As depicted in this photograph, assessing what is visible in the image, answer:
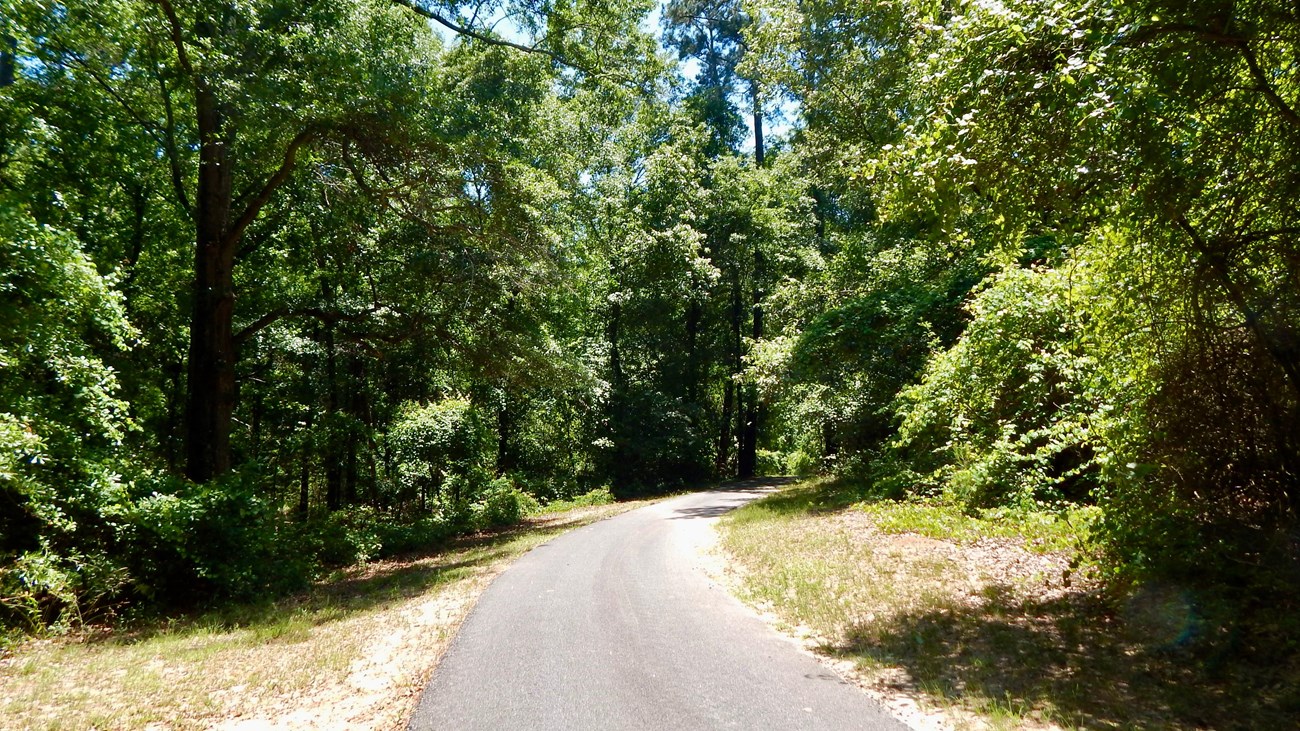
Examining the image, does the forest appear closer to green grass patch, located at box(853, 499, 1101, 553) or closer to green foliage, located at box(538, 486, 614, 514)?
green grass patch, located at box(853, 499, 1101, 553)

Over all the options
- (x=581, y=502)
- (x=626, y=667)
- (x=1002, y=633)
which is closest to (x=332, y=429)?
(x=581, y=502)

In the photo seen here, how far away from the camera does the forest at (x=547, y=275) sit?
6332 mm

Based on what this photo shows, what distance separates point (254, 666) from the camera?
717 cm

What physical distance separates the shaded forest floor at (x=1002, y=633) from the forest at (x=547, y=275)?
1.70 feet

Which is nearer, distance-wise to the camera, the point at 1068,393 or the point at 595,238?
the point at 1068,393

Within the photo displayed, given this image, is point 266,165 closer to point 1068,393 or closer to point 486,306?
point 486,306

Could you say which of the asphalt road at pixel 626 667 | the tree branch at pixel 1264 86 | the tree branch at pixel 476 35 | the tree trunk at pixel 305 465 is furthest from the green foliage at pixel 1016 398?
the tree trunk at pixel 305 465

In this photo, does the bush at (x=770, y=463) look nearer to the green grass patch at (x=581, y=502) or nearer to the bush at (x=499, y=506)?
the green grass patch at (x=581, y=502)

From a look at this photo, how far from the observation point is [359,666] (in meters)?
6.95

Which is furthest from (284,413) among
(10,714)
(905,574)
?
(905,574)

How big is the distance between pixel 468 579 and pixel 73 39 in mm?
11174

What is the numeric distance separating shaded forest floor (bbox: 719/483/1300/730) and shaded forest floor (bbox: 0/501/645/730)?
4.08 metres

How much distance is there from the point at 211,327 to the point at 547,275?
6617 millimetres

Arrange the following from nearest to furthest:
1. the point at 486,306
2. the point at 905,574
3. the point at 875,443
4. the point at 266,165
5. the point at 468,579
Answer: the point at 905,574
the point at 468,579
the point at 266,165
the point at 486,306
the point at 875,443
